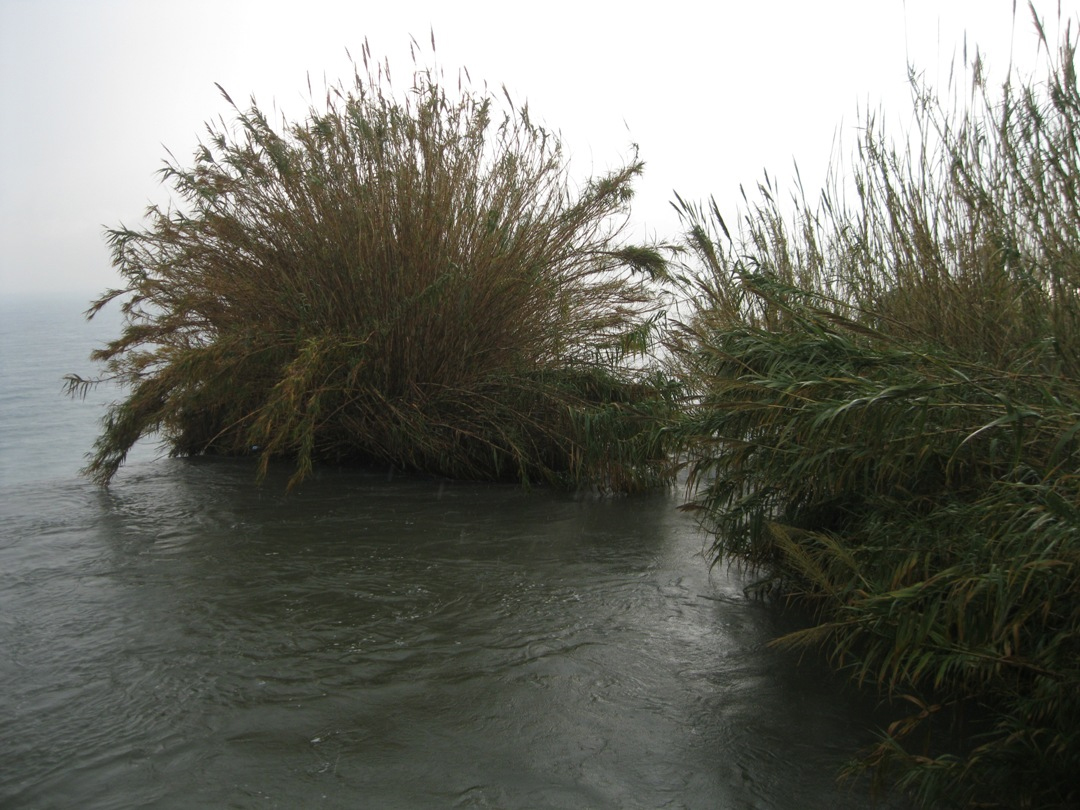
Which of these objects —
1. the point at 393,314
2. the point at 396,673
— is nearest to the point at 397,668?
the point at 396,673

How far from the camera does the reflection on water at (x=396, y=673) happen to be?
3145 millimetres

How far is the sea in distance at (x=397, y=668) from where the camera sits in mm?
3148

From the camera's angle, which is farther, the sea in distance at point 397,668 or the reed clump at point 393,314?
the reed clump at point 393,314

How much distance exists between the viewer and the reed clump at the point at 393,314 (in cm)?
771

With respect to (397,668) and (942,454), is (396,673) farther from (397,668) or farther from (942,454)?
(942,454)

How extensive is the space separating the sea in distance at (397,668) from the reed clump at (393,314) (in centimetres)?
94

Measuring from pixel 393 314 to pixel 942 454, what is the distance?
5228 mm

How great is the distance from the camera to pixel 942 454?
3447 mm

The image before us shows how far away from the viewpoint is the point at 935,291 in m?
4.62

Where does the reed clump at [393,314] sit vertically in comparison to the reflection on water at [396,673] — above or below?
above

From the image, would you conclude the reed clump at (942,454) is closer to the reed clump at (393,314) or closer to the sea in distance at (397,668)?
the sea in distance at (397,668)

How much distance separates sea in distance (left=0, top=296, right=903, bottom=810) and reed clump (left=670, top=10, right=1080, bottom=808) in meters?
0.39

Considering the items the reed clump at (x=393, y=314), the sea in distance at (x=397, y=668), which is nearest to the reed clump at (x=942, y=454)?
the sea in distance at (x=397, y=668)

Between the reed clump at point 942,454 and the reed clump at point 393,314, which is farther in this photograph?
the reed clump at point 393,314
